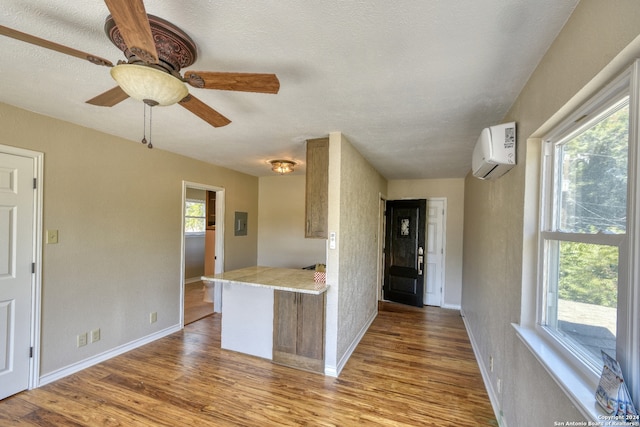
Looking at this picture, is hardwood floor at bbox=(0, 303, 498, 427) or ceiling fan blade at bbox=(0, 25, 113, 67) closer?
ceiling fan blade at bbox=(0, 25, 113, 67)

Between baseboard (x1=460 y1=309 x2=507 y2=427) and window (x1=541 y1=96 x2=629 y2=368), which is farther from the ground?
window (x1=541 y1=96 x2=629 y2=368)

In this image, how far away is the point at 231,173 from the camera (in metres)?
4.64

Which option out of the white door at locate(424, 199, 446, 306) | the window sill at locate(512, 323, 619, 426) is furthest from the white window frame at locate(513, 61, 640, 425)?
the white door at locate(424, 199, 446, 306)

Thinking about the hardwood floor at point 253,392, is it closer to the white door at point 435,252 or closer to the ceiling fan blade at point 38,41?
the white door at point 435,252

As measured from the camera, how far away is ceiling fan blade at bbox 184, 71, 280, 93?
1.28 m

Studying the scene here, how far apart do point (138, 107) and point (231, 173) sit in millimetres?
2452

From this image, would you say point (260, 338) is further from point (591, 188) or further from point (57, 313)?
point (591, 188)

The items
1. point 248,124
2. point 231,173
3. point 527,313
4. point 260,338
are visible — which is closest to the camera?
point 527,313

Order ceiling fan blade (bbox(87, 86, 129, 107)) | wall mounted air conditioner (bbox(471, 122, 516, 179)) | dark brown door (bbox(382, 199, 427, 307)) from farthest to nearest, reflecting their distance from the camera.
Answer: dark brown door (bbox(382, 199, 427, 307)), wall mounted air conditioner (bbox(471, 122, 516, 179)), ceiling fan blade (bbox(87, 86, 129, 107))

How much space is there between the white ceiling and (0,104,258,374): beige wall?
302 mm

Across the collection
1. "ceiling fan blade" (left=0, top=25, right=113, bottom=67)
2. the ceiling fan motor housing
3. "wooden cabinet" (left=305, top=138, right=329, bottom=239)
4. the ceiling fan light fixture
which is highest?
the ceiling fan motor housing

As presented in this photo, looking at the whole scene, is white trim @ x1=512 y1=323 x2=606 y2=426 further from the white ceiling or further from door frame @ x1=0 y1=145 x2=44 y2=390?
door frame @ x1=0 y1=145 x2=44 y2=390

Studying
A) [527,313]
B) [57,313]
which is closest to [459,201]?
[527,313]

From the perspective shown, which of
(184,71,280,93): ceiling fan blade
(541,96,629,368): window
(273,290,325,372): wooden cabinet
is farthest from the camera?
(273,290,325,372): wooden cabinet
